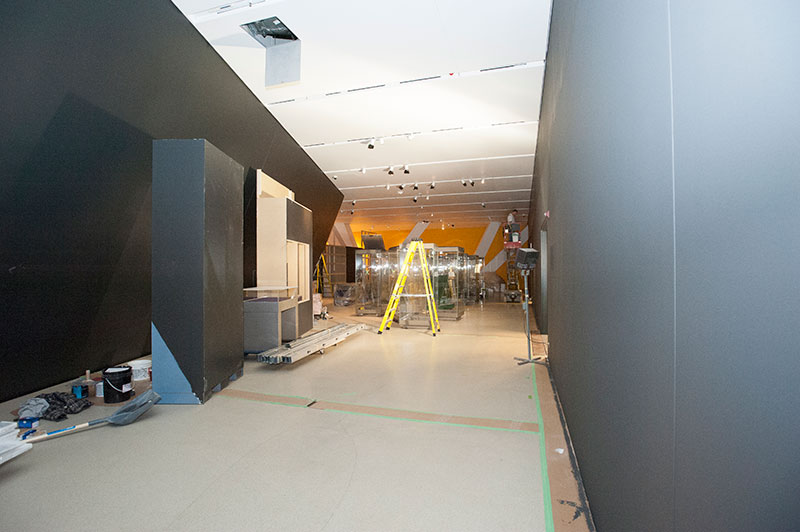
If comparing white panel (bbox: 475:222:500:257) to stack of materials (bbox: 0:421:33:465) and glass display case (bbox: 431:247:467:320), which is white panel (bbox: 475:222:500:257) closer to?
glass display case (bbox: 431:247:467:320)

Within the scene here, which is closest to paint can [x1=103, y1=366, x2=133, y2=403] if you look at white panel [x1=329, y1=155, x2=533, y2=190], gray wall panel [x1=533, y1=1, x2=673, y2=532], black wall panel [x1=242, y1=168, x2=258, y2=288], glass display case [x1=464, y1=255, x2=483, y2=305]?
black wall panel [x1=242, y1=168, x2=258, y2=288]

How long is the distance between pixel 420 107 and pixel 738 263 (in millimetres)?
5578

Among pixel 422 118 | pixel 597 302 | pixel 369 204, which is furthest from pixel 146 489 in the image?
pixel 369 204

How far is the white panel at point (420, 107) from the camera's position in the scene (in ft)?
16.6

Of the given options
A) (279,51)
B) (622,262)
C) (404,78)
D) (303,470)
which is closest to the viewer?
(622,262)

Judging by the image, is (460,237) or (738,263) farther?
(460,237)

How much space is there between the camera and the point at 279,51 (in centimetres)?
433

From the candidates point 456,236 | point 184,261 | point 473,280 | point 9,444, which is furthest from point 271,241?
point 456,236

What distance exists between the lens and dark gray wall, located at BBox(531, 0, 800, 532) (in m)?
0.60

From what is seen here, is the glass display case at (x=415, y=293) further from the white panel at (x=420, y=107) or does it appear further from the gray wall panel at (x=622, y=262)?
the gray wall panel at (x=622, y=262)

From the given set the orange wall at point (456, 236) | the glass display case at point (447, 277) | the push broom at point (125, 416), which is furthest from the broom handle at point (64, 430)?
the orange wall at point (456, 236)

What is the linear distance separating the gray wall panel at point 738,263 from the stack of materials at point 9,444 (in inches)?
133

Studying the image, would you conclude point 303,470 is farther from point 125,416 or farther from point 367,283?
point 367,283

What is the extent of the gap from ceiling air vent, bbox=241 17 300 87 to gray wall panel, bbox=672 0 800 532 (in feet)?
14.0
